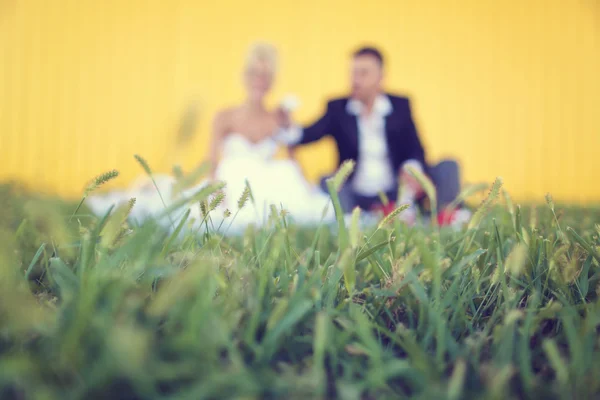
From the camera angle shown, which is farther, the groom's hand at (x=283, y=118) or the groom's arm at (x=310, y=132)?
the groom's hand at (x=283, y=118)

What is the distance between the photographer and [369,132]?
10.8ft

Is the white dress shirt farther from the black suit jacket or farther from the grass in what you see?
the grass

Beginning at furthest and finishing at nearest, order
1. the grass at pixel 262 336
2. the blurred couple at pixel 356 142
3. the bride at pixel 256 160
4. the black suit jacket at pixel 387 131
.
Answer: the black suit jacket at pixel 387 131, the blurred couple at pixel 356 142, the bride at pixel 256 160, the grass at pixel 262 336

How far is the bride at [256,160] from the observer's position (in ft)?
8.99

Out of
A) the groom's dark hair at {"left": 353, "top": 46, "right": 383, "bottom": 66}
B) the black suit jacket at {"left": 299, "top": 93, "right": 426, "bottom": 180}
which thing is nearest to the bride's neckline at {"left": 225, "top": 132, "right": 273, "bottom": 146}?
the black suit jacket at {"left": 299, "top": 93, "right": 426, "bottom": 180}

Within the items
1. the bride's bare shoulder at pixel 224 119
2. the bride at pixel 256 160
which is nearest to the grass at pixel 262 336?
the bride at pixel 256 160

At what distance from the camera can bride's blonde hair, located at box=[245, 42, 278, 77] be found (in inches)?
143

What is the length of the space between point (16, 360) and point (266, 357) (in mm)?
180

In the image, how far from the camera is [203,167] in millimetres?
445

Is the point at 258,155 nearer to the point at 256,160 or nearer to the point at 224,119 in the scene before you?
the point at 256,160

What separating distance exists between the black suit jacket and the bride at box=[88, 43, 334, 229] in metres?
0.35

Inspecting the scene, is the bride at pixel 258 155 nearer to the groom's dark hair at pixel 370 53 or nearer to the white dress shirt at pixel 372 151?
the white dress shirt at pixel 372 151

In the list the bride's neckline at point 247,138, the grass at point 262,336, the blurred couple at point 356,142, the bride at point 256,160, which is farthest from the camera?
the bride's neckline at point 247,138

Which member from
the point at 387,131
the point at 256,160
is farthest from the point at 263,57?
the point at 387,131
